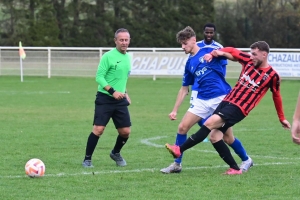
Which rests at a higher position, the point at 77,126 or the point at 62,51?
the point at 77,126

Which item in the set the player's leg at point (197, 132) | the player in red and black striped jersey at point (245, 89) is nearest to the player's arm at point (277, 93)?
the player in red and black striped jersey at point (245, 89)

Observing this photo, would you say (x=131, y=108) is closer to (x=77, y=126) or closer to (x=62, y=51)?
(x=77, y=126)

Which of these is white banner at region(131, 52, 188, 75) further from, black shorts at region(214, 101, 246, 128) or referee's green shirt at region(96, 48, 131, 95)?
black shorts at region(214, 101, 246, 128)

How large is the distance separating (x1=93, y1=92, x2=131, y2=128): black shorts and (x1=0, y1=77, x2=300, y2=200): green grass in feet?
2.00

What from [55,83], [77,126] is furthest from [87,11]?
[77,126]

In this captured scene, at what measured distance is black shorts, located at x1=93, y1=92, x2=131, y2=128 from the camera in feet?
30.2

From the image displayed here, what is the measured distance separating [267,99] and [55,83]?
10586mm

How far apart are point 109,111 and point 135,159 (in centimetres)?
106

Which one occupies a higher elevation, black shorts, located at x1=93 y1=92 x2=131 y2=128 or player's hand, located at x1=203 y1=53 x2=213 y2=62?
player's hand, located at x1=203 y1=53 x2=213 y2=62

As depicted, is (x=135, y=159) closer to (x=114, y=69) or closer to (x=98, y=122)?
(x=98, y=122)

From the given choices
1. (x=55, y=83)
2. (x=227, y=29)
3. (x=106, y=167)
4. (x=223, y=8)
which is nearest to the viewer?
(x=106, y=167)

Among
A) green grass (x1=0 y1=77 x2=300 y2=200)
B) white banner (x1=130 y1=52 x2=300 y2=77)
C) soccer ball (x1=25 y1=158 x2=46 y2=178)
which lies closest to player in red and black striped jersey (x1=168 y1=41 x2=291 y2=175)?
green grass (x1=0 y1=77 x2=300 y2=200)

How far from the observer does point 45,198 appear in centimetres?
703

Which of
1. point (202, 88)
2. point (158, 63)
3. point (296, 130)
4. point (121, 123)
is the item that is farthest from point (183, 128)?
point (158, 63)
